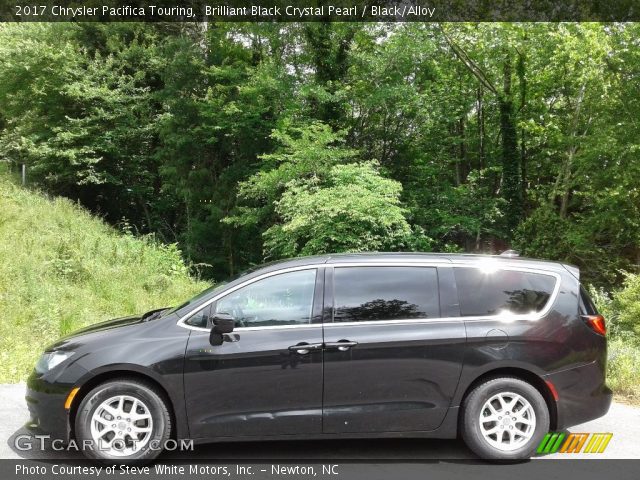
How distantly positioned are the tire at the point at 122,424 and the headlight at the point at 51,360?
1.30 feet

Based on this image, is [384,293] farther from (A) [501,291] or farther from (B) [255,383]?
(B) [255,383]

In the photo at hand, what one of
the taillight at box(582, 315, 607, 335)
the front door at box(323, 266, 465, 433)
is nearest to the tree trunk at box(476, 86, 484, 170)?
the taillight at box(582, 315, 607, 335)

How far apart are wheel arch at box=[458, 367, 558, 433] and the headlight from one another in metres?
3.35

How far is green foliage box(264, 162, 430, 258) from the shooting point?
15.3 meters

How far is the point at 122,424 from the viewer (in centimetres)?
452

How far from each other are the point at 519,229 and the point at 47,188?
1820 cm

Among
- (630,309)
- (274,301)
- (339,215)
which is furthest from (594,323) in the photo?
(339,215)

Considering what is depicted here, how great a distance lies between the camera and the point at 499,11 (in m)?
22.8

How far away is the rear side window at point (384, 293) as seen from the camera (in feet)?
15.9

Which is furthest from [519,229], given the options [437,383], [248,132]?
[437,383]

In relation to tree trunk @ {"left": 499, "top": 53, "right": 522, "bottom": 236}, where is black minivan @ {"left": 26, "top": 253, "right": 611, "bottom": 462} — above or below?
below

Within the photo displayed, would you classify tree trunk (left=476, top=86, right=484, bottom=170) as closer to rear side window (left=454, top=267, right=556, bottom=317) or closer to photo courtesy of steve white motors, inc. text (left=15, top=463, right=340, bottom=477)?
rear side window (left=454, top=267, right=556, bottom=317)

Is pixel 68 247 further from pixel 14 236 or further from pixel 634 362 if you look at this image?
pixel 634 362

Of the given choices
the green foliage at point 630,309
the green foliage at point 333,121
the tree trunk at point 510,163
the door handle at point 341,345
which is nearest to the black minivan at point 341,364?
the door handle at point 341,345
